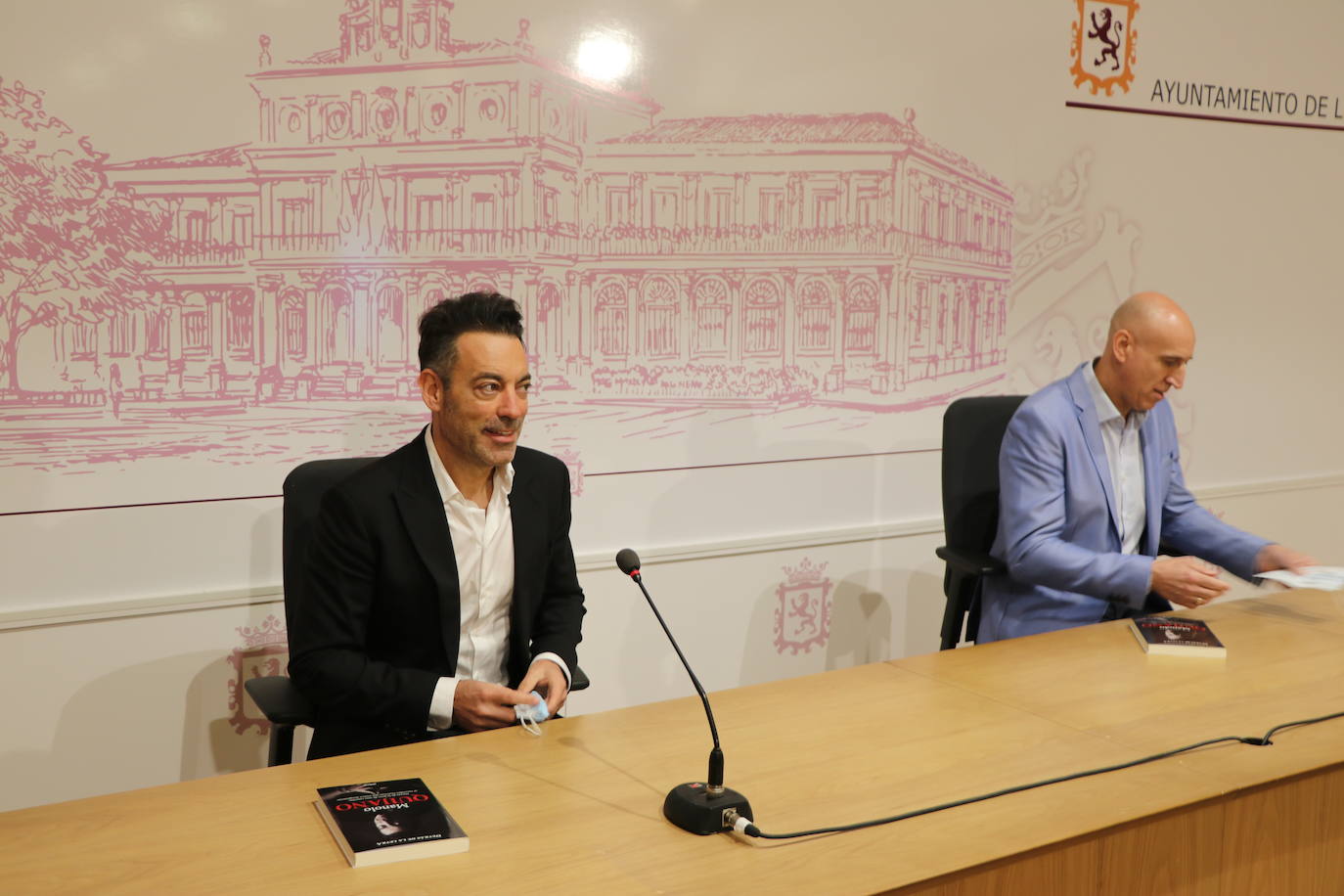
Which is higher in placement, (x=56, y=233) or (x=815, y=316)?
(x=56, y=233)

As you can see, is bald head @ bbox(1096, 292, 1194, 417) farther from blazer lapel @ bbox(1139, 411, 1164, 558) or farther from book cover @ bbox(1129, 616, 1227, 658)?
book cover @ bbox(1129, 616, 1227, 658)

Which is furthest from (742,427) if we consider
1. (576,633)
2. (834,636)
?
(576,633)

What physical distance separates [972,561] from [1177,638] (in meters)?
0.59

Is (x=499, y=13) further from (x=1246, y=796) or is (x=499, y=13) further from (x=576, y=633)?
(x=1246, y=796)

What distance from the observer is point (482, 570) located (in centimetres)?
228

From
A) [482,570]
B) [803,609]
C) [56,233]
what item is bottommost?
[803,609]

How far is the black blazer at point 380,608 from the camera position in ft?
6.92

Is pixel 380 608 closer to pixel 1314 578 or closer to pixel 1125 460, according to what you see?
pixel 1125 460

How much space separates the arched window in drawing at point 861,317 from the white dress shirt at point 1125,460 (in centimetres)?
85

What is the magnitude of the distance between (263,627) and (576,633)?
0.93m

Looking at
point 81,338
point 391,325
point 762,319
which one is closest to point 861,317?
point 762,319

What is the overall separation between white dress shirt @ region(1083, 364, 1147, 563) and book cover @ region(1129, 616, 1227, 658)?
1.26ft

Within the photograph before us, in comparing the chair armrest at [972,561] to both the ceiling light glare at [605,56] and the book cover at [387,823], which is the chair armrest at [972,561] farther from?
the book cover at [387,823]

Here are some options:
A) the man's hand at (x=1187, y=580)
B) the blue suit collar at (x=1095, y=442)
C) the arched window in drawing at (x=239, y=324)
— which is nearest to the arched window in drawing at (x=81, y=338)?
the arched window in drawing at (x=239, y=324)
